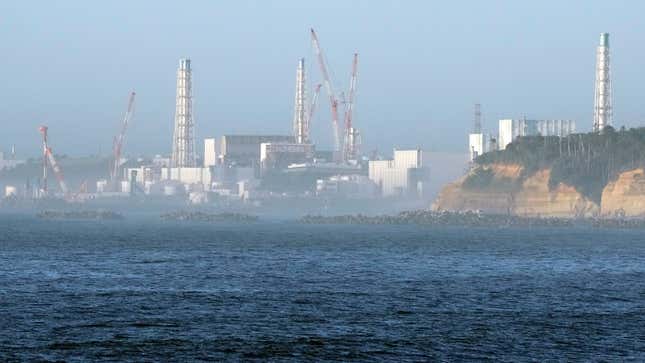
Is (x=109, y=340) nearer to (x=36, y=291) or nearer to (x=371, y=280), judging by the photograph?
(x=36, y=291)

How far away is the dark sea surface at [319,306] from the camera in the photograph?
197ft

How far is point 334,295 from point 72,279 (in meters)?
21.6

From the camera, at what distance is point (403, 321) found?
70.6 m

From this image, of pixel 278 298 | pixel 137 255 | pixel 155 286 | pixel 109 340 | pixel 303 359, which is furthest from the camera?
pixel 137 255

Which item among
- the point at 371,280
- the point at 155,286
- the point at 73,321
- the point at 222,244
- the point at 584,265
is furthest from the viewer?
the point at 222,244

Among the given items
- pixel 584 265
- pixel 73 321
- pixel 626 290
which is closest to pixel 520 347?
pixel 73 321

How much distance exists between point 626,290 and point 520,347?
31.7 meters

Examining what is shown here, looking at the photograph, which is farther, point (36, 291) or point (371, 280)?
point (371, 280)

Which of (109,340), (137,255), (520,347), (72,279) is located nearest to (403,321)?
(520,347)

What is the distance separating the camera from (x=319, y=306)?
77.8 m

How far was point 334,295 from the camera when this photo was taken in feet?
278

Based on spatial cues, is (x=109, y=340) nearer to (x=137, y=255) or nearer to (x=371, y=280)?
(x=371, y=280)

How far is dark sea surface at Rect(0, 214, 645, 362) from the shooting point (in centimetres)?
6016

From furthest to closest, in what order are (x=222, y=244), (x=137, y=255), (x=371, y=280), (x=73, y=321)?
(x=222, y=244)
(x=137, y=255)
(x=371, y=280)
(x=73, y=321)
